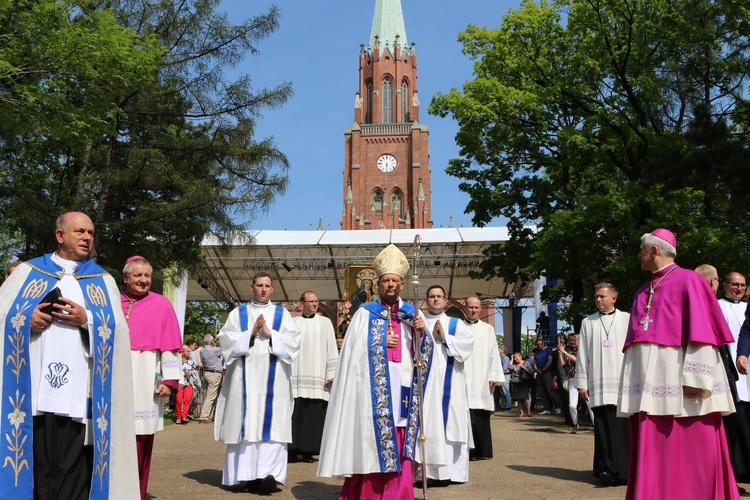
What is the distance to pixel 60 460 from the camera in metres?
5.44

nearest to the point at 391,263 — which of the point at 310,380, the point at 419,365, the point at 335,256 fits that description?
the point at 419,365

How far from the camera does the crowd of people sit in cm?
545

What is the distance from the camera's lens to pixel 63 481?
213 inches

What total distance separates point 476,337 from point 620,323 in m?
2.92

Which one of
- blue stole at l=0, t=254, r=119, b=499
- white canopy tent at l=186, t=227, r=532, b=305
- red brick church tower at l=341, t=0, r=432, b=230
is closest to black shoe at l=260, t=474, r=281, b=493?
blue stole at l=0, t=254, r=119, b=499

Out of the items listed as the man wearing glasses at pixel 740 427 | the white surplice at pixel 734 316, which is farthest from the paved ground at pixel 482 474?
the white surplice at pixel 734 316

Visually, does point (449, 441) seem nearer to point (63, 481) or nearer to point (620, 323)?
point (620, 323)

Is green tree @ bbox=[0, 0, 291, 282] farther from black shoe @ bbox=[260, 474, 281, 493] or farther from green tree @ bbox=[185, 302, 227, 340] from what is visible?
green tree @ bbox=[185, 302, 227, 340]

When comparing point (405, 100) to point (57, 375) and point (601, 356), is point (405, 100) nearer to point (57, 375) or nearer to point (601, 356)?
point (601, 356)

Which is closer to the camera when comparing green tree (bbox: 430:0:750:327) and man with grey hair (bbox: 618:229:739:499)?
man with grey hair (bbox: 618:229:739:499)

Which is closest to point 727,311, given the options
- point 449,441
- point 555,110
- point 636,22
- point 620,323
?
point 620,323

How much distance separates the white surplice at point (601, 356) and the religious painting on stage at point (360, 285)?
5.97 metres

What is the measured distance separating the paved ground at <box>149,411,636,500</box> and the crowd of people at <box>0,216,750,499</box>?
0.34 meters

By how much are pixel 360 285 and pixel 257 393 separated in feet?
64.3
